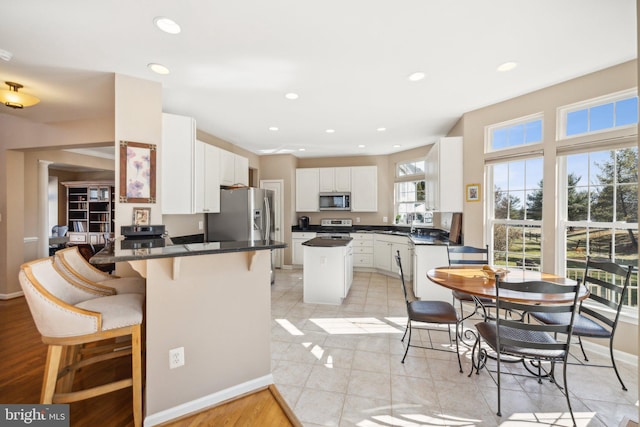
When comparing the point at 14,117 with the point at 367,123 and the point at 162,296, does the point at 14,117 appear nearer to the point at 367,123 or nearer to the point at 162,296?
the point at 162,296

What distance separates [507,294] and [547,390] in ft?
2.68

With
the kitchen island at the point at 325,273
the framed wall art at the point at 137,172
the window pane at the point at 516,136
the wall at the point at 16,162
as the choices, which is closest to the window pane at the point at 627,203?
the window pane at the point at 516,136

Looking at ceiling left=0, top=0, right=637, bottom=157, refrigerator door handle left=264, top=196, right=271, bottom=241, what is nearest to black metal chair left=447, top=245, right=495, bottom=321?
ceiling left=0, top=0, right=637, bottom=157

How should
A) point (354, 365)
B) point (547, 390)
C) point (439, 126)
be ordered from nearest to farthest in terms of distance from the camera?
point (547, 390) < point (354, 365) < point (439, 126)

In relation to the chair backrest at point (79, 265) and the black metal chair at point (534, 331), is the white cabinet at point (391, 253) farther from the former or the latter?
the chair backrest at point (79, 265)

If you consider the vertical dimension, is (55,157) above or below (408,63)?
below

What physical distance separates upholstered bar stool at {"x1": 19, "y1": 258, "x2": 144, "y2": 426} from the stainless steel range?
4371 millimetres

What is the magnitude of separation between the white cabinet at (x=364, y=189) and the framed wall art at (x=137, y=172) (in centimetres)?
427

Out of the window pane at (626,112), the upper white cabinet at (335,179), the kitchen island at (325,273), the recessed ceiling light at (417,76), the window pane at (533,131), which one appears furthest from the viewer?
the upper white cabinet at (335,179)

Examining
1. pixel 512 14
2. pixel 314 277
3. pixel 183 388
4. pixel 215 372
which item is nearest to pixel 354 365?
pixel 215 372

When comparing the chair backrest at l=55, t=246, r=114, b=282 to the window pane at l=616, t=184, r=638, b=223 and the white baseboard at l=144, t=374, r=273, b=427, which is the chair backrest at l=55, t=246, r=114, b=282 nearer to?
the white baseboard at l=144, t=374, r=273, b=427

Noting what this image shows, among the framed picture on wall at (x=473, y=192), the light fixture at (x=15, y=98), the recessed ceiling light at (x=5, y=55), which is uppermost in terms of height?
the recessed ceiling light at (x=5, y=55)

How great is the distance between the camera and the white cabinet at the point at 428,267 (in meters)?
3.77

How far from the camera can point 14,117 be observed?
3982mm
